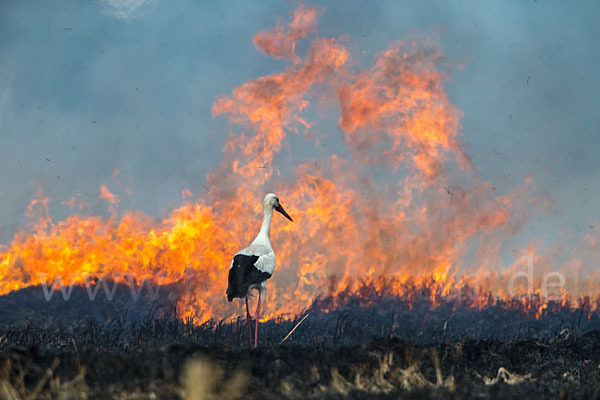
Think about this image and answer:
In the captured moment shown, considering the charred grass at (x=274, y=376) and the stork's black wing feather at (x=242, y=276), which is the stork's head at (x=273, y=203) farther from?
the charred grass at (x=274, y=376)

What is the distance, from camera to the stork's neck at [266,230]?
2034 cm

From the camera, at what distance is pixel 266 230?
821 inches

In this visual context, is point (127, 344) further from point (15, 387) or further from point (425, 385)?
point (425, 385)

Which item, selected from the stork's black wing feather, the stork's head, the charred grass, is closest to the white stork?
the stork's black wing feather

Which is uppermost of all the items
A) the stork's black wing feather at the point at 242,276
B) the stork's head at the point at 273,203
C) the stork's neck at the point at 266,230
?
the stork's head at the point at 273,203

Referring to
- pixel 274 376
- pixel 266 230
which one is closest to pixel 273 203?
pixel 266 230

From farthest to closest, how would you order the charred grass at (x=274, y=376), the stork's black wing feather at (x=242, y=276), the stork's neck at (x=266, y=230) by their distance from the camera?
the stork's neck at (x=266, y=230) < the stork's black wing feather at (x=242, y=276) < the charred grass at (x=274, y=376)

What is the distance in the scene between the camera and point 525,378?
13914 millimetres

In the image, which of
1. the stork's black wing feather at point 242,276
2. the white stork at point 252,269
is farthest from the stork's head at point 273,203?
the stork's black wing feather at point 242,276

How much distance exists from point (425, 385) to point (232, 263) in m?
8.91

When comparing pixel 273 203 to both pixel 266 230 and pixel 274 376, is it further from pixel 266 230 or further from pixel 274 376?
pixel 274 376

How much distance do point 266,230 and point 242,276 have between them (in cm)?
235

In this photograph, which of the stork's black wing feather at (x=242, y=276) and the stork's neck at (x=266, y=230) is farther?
the stork's neck at (x=266, y=230)

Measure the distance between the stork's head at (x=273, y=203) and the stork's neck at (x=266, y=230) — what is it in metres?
0.16
